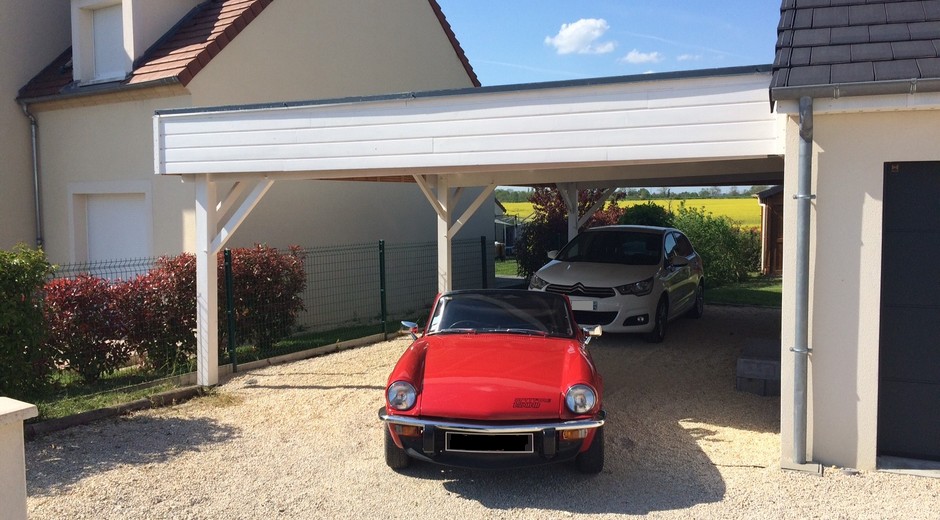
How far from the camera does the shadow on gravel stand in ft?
18.8

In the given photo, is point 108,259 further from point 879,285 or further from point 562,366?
point 879,285

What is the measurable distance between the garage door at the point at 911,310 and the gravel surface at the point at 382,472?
0.47 m

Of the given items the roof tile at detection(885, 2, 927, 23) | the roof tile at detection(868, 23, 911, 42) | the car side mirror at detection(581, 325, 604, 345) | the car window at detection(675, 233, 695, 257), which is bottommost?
the car side mirror at detection(581, 325, 604, 345)

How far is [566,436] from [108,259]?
990cm

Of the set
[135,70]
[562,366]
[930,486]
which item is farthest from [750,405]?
[135,70]

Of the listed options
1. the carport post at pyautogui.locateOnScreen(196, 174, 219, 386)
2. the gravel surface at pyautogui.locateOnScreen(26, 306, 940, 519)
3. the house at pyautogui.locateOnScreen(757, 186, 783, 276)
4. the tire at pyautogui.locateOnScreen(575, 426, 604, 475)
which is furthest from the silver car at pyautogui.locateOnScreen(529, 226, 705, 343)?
the house at pyautogui.locateOnScreen(757, 186, 783, 276)

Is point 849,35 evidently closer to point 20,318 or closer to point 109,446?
point 109,446

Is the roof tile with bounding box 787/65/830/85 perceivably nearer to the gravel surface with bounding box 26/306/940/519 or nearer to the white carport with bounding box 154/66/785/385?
the white carport with bounding box 154/66/785/385

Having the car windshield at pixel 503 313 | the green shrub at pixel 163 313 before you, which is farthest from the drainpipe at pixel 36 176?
the car windshield at pixel 503 313

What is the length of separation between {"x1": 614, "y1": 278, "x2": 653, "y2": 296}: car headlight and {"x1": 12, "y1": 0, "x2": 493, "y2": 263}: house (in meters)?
5.39

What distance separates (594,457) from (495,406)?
869 millimetres

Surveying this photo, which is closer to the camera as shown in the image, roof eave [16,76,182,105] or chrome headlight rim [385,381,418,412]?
chrome headlight rim [385,381,418,412]

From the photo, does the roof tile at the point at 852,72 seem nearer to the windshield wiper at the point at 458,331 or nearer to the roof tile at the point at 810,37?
the roof tile at the point at 810,37

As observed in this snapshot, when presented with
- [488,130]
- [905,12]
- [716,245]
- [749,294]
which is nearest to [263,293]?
[488,130]
